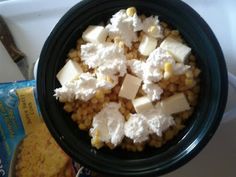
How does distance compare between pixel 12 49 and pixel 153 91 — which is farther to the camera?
pixel 12 49

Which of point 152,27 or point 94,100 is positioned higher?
point 152,27

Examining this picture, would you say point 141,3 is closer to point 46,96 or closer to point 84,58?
point 84,58

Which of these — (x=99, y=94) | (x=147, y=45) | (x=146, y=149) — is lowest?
(x=146, y=149)

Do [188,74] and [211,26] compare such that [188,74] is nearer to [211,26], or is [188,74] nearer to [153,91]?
[153,91]

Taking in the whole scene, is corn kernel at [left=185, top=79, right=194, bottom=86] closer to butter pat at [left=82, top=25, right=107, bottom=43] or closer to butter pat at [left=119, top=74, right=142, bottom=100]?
butter pat at [left=119, top=74, right=142, bottom=100]

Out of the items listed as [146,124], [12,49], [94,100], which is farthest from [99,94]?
[12,49]

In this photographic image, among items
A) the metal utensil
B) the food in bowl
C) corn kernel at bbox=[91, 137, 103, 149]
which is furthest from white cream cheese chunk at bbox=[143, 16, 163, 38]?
the metal utensil
